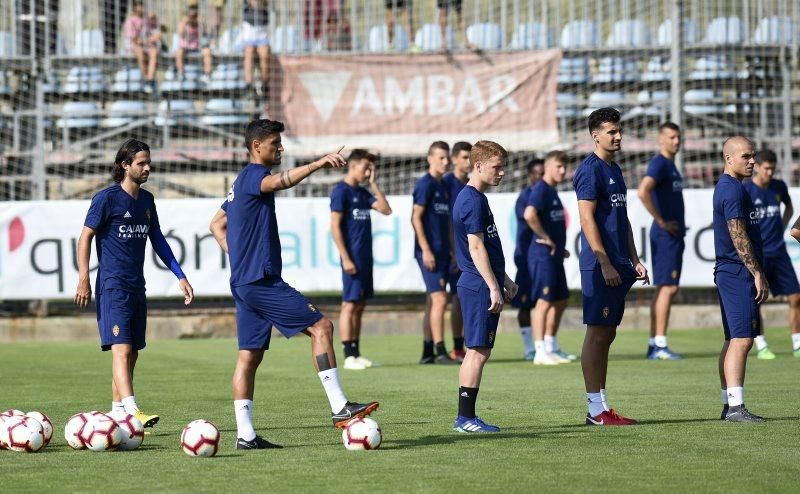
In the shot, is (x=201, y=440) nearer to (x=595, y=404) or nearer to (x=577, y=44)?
(x=595, y=404)

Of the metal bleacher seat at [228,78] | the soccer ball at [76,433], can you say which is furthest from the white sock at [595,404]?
the metal bleacher seat at [228,78]

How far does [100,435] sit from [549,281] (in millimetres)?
7393

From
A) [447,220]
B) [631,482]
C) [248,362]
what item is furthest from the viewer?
[447,220]

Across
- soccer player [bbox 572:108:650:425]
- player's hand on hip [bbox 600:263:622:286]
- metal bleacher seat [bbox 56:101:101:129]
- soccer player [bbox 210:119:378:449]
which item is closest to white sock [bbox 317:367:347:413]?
soccer player [bbox 210:119:378:449]

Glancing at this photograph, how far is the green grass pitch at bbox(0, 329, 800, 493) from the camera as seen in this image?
22.5ft

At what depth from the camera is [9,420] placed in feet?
27.0

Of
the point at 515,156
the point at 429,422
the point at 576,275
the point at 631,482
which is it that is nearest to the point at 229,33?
the point at 515,156

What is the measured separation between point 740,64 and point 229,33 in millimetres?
8762

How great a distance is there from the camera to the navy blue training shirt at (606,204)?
30.1 feet

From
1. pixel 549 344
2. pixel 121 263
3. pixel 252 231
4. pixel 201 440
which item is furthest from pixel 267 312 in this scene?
pixel 549 344

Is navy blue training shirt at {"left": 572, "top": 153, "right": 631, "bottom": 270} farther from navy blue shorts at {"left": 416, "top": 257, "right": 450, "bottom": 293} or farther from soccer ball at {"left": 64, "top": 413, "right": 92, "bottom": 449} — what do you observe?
navy blue shorts at {"left": 416, "top": 257, "right": 450, "bottom": 293}

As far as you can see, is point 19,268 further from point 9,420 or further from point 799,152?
point 799,152

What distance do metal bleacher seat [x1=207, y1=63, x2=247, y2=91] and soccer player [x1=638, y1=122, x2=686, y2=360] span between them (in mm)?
9909

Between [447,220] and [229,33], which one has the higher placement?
[229,33]
